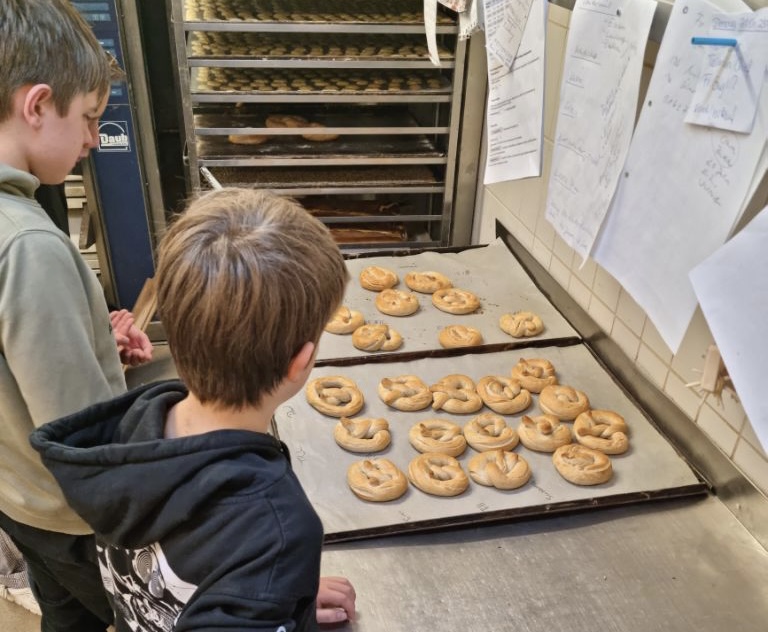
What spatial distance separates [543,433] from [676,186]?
0.66 meters

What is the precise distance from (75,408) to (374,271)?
4.26 ft

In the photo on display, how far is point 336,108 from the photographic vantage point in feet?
10.5

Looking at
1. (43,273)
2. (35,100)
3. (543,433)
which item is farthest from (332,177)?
(43,273)

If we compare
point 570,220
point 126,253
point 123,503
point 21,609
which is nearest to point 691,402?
point 570,220

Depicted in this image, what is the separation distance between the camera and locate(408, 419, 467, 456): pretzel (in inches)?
64.2

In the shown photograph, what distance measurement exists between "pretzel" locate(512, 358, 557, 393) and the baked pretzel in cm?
14

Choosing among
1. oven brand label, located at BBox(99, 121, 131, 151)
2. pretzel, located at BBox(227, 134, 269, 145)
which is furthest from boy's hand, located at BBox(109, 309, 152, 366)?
oven brand label, located at BBox(99, 121, 131, 151)

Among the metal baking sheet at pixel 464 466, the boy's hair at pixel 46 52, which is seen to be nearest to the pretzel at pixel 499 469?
the metal baking sheet at pixel 464 466

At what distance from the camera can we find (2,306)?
113 cm

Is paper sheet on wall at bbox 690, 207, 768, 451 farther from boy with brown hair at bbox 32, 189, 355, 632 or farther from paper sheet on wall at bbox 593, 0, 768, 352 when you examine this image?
boy with brown hair at bbox 32, 189, 355, 632

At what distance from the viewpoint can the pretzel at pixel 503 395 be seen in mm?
1774

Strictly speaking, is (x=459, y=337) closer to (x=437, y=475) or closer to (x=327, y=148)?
(x=437, y=475)

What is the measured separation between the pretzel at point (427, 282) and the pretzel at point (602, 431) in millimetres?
752

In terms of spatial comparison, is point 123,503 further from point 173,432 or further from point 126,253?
point 126,253
